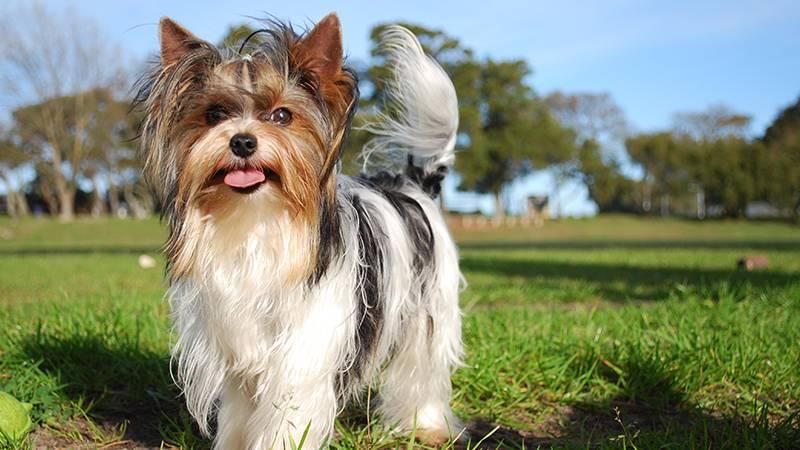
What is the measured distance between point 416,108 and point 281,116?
125cm

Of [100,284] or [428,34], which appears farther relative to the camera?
[428,34]

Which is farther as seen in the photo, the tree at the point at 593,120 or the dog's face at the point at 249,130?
the tree at the point at 593,120

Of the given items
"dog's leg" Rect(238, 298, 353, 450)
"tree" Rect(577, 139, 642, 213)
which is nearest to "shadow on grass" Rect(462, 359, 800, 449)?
"dog's leg" Rect(238, 298, 353, 450)

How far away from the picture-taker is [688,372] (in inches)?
153

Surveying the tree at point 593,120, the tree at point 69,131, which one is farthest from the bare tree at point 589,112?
the tree at point 69,131

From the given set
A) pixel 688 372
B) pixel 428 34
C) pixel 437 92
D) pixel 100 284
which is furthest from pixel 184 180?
pixel 428 34

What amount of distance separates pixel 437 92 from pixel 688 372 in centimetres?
212

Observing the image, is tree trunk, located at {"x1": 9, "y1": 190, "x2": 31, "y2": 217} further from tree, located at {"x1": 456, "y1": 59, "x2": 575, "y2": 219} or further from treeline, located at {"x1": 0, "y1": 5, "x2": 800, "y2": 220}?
tree, located at {"x1": 456, "y1": 59, "x2": 575, "y2": 219}

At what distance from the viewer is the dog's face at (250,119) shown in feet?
8.29

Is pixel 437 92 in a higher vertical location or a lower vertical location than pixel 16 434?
higher

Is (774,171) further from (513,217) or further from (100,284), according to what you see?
(100,284)

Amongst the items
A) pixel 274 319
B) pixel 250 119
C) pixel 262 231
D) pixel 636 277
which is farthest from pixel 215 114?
pixel 636 277

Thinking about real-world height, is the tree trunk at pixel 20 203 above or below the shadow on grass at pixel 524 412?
above

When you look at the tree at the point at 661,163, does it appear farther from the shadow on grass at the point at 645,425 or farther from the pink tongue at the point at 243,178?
the pink tongue at the point at 243,178
